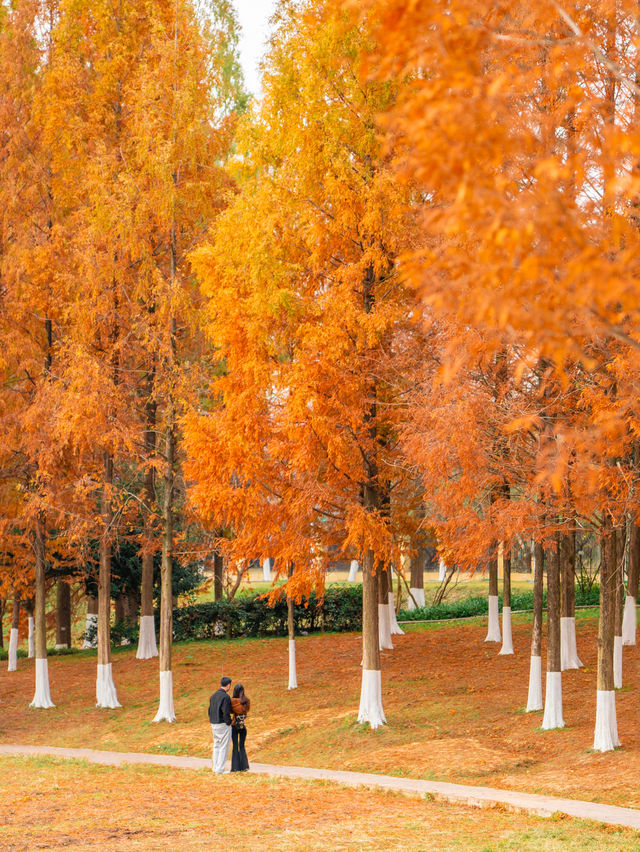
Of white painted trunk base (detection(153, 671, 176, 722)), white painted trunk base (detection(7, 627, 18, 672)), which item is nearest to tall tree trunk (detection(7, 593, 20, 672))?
white painted trunk base (detection(7, 627, 18, 672))

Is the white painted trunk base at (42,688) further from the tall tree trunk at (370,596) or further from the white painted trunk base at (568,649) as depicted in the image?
the white painted trunk base at (568,649)

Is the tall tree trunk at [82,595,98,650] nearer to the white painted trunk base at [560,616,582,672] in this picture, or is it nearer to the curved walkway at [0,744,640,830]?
the curved walkway at [0,744,640,830]

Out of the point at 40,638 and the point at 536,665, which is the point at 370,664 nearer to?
the point at 536,665

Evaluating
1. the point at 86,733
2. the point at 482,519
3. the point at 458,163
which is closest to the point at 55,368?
the point at 86,733

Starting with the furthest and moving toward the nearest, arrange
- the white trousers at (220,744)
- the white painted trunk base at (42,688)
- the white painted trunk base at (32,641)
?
the white painted trunk base at (32,641)
the white painted trunk base at (42,688)
the white trousers at (220,744)

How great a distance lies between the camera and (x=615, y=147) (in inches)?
184

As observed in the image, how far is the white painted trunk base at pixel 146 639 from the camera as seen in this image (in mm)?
25797

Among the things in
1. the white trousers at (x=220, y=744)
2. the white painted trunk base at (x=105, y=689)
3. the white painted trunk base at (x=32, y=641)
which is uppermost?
the white trousers at (x=220, y=744)

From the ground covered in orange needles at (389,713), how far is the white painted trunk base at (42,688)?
406 mm

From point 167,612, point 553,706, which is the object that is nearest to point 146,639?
point 167,612

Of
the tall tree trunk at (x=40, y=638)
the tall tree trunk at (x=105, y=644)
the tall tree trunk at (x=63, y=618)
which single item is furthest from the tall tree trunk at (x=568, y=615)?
the tall tree trunk at (x=63, y=618)

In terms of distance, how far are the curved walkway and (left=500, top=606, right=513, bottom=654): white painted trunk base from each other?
28.8ft

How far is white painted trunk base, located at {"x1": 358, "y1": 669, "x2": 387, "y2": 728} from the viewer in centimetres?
1578

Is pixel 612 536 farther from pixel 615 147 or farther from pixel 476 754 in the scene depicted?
pixel 615 147
